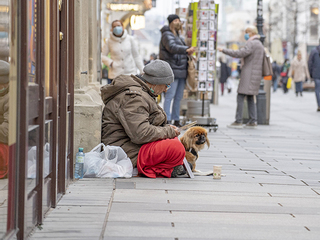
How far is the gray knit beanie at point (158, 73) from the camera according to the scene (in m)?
6.03

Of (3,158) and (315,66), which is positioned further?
(315,66)

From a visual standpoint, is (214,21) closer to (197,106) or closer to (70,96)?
(197,106)

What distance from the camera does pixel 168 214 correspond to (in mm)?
4469

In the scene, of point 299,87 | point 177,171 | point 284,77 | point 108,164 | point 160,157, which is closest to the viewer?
point 160,157

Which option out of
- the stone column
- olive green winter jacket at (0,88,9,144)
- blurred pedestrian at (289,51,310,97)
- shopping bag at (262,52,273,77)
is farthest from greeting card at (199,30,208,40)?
blurred pedestrian at (289,51,310,97)

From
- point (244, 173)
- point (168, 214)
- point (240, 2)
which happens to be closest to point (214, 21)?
point (244, 173)

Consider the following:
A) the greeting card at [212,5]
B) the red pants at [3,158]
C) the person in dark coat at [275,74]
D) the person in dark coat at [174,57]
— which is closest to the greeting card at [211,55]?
the person in dark coat at [174,57]

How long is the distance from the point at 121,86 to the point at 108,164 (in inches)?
30.5

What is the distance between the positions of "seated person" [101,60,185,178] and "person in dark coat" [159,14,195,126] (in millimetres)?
4849

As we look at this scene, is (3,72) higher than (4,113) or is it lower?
higher

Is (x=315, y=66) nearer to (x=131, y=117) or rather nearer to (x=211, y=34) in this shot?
(x=211, y=34)

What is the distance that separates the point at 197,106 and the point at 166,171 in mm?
6465

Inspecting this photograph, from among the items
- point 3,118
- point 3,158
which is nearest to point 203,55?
point 3,158

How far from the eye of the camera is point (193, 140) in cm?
618
